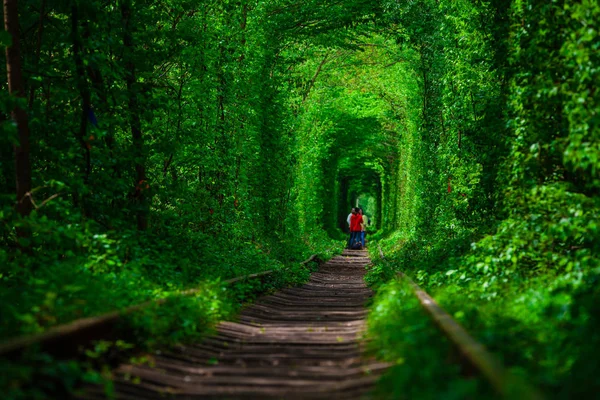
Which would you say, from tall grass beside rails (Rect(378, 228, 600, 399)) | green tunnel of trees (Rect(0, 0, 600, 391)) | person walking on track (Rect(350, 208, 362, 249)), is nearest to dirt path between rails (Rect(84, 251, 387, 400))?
green tunnel of trees (Rect(0, 0, 600, 391))

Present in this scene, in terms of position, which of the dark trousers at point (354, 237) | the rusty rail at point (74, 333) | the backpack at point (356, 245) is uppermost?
the rusty rail at point (74, 333)

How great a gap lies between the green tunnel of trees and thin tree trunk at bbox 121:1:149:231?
0.03 m

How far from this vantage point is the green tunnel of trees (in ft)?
23.7

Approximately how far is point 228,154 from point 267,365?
34.8ft

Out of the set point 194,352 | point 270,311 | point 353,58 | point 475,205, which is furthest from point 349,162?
point 194,352

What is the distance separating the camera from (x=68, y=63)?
9.94 meters

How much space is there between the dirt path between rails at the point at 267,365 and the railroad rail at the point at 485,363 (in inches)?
26.6

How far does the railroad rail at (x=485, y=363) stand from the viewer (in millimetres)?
3191

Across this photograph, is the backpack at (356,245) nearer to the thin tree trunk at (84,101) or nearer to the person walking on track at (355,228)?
the person walking on track at (355,228)

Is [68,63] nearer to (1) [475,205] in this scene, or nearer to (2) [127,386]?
(2) [127,386]

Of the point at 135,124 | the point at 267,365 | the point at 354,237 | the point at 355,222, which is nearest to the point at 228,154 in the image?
the point at 135,124

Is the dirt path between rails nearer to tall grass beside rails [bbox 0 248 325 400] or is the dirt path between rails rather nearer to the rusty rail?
tall grass beside rails [bbox 0 248 325 400]

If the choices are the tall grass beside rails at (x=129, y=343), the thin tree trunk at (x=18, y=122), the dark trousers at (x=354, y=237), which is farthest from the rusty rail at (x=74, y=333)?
the dark trousers at (x=354, y=237)

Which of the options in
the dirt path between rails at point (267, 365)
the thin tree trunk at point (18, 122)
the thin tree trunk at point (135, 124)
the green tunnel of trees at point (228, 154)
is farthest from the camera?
the thin tree trunk at point (135, 124)
